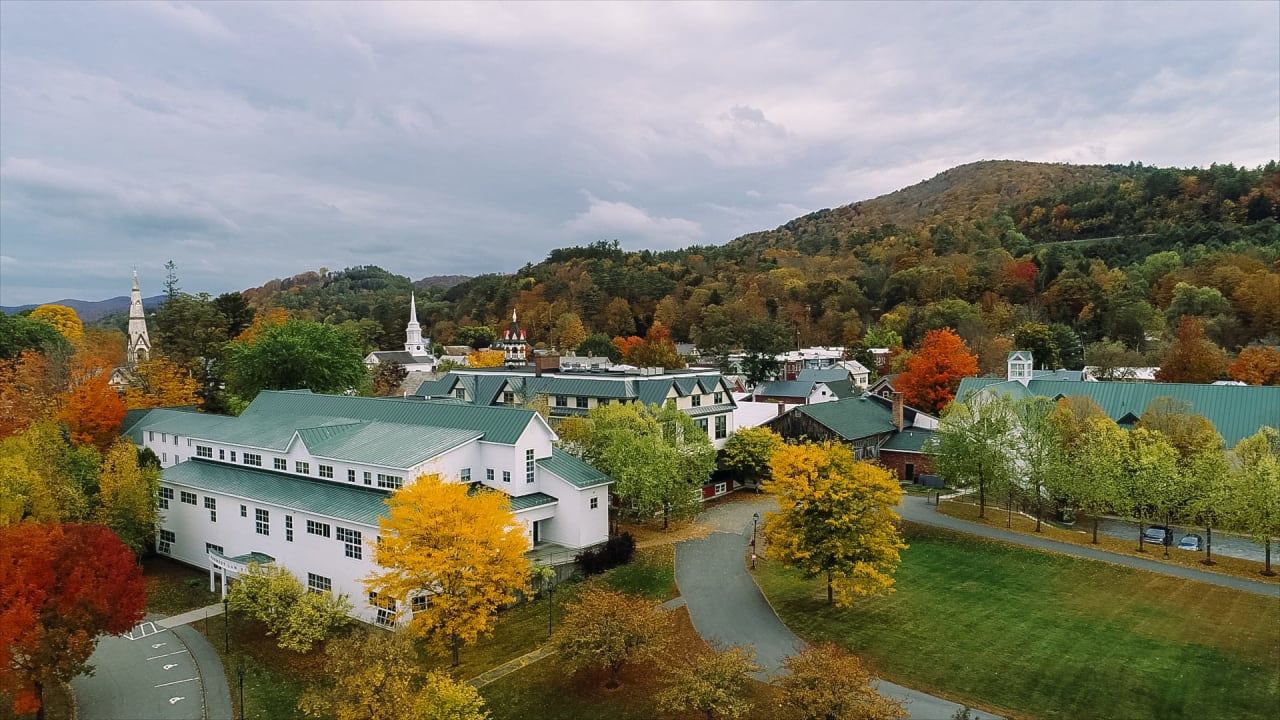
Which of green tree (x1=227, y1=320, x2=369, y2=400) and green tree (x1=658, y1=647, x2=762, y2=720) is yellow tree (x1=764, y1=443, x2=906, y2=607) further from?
green tree (x1=227, y1=320, x2=369, y2=400)

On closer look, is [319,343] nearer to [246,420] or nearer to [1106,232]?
[246,420]

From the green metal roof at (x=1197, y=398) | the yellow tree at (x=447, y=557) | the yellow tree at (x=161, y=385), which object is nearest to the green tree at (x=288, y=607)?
the yellow tree at (x=447, y=557)

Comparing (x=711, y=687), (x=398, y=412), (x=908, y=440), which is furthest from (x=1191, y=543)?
(x=398, y=412)

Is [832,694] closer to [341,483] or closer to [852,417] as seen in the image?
[341,483]

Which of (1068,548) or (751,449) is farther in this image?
(751,449)

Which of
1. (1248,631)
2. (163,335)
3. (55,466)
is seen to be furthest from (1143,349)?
(163,335)

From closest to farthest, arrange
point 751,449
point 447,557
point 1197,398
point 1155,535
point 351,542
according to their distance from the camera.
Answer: point 447,557 < point 351,542 < point 1155,535 < point 1197,398 < point 751,449

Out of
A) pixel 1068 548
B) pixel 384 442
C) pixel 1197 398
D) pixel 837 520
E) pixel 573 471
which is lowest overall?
pixel 1068 548
